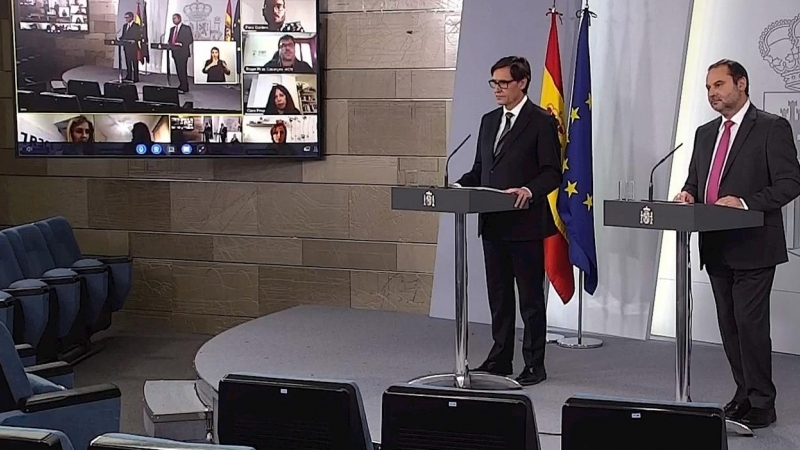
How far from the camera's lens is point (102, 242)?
28.2 ft

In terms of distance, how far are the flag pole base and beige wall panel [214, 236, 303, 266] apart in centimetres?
236

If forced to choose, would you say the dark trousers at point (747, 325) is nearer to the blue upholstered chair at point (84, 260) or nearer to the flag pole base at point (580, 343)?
the flag pole base at point (580, 343)

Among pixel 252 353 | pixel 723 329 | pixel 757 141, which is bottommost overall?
pixel 252 353

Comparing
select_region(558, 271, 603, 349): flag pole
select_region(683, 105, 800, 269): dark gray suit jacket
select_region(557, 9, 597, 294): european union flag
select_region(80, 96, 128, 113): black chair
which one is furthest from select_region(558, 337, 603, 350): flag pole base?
select_region(80, 96, 128, 113): black chair

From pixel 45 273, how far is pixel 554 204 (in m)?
3.33

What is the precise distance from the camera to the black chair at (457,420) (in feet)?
9.37

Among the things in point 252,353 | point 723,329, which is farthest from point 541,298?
point 252,353

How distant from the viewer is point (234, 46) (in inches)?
302

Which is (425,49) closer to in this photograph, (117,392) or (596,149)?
(596,149)

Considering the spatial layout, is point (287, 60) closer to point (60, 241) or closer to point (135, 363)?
point (60, 241)

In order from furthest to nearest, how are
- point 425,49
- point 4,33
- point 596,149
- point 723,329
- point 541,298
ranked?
point 4,33
point 425,49
point 596,149
point 541,298
point 723,329

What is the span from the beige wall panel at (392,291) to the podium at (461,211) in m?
2.42

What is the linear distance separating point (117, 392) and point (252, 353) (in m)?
2.08

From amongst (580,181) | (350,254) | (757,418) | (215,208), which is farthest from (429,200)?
(215,208)
